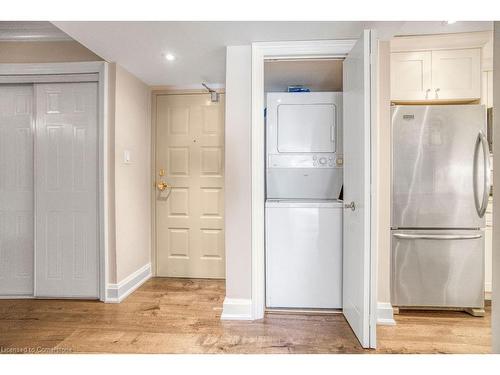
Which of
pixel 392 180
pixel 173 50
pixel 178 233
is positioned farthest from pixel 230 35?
pixel 178 233

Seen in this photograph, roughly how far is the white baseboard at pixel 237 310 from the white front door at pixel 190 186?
3.41ft

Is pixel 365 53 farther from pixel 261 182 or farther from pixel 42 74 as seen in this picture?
pixel 42 74

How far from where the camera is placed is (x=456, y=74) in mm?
2432

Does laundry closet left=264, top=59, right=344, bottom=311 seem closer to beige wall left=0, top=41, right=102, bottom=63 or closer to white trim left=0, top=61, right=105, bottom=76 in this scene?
white trim left=0, top=61, right=105, bottom=76

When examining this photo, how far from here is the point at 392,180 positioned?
2.33m

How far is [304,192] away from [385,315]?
1199mm

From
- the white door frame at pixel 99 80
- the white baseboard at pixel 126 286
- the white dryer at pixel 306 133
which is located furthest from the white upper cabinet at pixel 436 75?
the white baseboard at pixel 126 286

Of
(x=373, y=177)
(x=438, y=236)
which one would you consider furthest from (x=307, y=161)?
(x=438, y=236)

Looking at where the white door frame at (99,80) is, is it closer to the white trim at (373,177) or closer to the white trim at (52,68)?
the white trim at (52,68)

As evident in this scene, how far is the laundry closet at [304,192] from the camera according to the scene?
92.3 inches

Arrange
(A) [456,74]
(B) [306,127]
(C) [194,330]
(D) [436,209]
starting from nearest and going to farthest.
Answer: (C) [194,330]
(D) [436,209]
(A) [456,74]
(B) [306,127]

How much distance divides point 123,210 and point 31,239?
2.95ft

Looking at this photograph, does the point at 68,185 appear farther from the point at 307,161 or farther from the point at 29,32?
the point at 307,161
